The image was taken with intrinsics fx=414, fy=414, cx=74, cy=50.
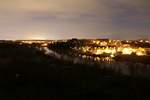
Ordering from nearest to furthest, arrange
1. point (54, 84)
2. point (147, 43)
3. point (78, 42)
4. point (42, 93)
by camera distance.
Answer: point (42, 93), point (54, 84), point (147, 43), point (78, 42)

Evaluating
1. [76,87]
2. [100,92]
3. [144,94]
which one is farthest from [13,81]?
[144,94]

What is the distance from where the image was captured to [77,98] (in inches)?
666

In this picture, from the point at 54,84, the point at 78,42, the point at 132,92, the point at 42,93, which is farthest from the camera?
the point at 78,42

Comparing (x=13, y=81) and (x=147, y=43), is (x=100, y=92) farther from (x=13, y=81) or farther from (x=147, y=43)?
(x=147, y=43)

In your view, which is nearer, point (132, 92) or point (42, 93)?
point (42, 93)

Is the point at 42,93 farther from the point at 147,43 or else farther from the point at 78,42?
the point at 78,42

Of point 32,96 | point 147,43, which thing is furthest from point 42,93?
point 147,43

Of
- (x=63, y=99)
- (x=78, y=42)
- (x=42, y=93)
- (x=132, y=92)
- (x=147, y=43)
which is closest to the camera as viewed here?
(x=63, y=99)

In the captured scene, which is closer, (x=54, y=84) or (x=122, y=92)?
(x=122, y=92)

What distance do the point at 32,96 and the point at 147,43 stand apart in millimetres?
120125

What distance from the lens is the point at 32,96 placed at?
55.8 feet

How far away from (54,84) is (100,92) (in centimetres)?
319

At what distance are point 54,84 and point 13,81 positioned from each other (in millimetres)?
2200

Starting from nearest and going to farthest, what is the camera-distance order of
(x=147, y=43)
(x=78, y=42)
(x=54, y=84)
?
(x=54, y=84) < (x=147, y=43) < (x=78, y=42)
